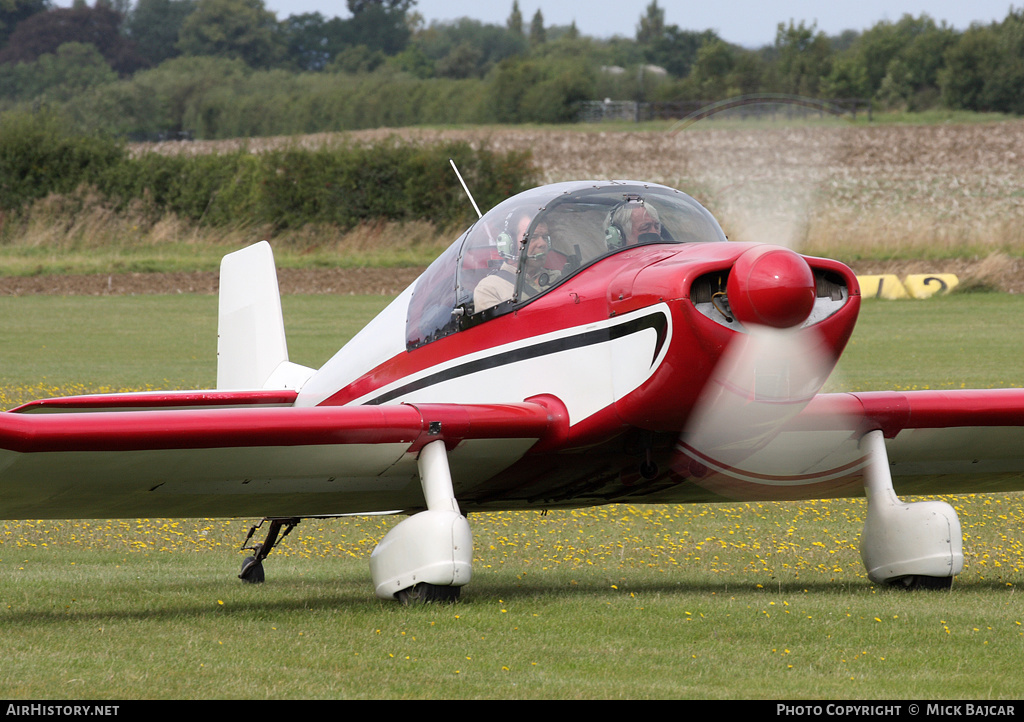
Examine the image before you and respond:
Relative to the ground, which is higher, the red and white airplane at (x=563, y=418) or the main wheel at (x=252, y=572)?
the red and white airplane at (x=563, y=418)

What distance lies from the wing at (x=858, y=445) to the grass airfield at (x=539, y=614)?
69 centimetres

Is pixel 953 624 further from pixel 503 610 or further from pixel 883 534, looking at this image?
pixel 503 610

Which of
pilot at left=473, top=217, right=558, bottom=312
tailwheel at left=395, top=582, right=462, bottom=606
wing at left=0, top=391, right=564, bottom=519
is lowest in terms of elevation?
tailwheel at left=395, top=582, right=462, bottom=606

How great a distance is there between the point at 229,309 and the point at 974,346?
1961 centimetres

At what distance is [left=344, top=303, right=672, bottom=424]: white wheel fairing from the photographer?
673 centimetres

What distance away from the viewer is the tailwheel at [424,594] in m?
7.01

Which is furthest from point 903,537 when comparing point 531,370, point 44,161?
point 44,161

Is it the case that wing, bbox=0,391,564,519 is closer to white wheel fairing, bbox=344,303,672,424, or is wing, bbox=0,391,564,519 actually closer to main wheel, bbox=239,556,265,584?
white wheel fairing, bbox=344,303,672,424

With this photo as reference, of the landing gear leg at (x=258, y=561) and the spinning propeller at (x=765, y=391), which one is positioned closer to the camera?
the spinning propeller at (x=765, y=391)

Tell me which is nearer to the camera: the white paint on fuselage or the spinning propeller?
the spinning propeller

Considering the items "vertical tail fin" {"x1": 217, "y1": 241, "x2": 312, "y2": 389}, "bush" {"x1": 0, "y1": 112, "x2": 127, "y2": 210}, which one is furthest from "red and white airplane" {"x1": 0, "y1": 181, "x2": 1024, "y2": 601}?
"bush" {"x1": 0, "y1": 112, "x2": 127, "y2": 210}

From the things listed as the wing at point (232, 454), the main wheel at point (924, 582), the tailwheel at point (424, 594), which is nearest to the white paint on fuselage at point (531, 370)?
the wing at point (232, 454)

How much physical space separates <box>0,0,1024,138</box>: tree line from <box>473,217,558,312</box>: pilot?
1872 inches

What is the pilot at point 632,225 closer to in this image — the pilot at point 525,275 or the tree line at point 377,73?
the pilot at point 525,275
